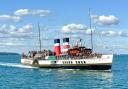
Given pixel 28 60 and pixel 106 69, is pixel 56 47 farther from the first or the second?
pixel 106 69

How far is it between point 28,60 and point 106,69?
35563 mm

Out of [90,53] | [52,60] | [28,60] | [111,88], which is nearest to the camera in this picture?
[111,88]

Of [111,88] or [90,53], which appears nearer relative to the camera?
[111,88]

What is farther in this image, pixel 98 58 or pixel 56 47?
pixel 56 47

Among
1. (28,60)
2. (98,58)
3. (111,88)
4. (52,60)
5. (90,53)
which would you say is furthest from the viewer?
(28,60)

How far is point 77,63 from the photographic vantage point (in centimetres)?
10850

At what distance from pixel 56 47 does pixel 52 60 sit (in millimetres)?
7851

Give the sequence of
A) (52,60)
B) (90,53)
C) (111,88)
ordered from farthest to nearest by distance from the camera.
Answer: (52,60) < (90,53) < (111,88)

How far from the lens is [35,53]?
13375cm

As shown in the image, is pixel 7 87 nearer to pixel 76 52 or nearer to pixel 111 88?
pixel 111 88

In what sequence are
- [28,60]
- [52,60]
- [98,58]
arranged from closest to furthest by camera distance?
[98,58] → [52,60] → [28,60]

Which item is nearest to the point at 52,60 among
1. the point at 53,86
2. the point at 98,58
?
the point at 98,58

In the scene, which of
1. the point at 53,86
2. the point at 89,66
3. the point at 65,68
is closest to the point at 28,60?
the point at 65,68

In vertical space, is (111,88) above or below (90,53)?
below
